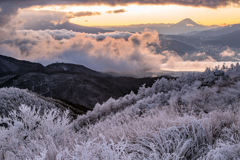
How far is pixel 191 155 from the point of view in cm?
371

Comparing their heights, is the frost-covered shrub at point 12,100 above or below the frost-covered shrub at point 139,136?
below

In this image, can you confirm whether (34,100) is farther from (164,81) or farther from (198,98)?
(198,98)

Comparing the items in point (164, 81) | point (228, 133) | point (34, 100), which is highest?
point (228, 133)

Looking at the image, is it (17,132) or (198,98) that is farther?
(198,98)

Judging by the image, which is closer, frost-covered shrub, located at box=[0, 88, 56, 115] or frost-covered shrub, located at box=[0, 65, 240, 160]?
frost-covered shrub, located at box=[0, 65, 240, 160]

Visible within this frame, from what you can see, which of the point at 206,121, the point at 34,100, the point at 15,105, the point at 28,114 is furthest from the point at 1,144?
the point at 34,100

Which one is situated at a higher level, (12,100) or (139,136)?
(139,136)

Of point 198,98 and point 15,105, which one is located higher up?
point 198,98

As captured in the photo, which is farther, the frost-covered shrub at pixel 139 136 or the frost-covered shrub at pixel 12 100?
the frost-covered shrub at pixel 12 100

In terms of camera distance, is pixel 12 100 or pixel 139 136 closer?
pixel 139 136

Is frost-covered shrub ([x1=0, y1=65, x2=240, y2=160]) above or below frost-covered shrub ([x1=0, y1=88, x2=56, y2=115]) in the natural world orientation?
above

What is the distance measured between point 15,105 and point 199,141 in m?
17.8

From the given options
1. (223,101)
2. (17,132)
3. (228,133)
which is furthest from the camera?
(223,101)

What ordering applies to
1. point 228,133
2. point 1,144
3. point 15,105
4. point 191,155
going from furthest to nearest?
point 15,105 → point 1,144 → point 228,133 → point 191,155
